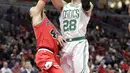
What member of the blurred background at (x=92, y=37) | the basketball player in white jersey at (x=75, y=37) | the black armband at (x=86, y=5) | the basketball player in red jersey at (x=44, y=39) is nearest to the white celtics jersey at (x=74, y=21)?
the basketball player in white jersey at (x=75, y=37)

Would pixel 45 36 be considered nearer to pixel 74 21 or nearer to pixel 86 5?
pixel 74 21

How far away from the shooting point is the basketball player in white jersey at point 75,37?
7.15 meters

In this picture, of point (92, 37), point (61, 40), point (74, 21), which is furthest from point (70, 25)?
point (92, 37)

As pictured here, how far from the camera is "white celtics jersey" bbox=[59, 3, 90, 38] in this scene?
23.6 feet

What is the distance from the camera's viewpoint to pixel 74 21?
721 centimetres

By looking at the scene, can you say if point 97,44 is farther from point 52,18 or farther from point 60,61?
point 60,61

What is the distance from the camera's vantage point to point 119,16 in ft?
96.5

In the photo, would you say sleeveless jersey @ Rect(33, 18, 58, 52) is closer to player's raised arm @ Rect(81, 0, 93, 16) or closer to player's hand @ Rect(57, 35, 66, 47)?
player's hand @ Rect(57, 35, 66, 47)

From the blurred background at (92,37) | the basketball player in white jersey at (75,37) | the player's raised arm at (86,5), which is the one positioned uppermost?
the player's raised arm at (86,5)

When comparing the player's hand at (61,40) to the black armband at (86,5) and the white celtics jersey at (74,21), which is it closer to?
the white celtics jersey at (74,21)

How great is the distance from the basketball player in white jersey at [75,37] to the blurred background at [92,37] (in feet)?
19.0

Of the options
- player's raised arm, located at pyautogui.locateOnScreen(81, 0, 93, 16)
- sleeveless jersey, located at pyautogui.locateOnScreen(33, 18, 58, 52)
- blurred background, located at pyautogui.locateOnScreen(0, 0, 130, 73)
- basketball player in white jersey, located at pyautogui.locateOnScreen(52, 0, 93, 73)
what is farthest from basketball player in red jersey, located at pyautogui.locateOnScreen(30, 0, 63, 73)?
blurred background, located at pyautogui.locateOnScreen(0, 0, 130, 73)

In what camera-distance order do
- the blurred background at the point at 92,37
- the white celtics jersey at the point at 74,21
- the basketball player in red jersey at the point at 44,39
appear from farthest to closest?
the blurred background at the point at 92,37 → the white celtics jersey at the point at 74,21 → the basketball player in red jersey at the point at 44,39

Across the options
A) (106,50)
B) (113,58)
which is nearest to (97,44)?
(106,50)
